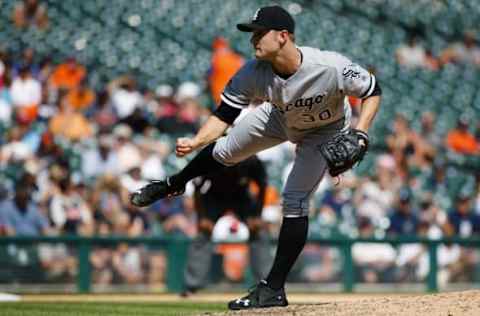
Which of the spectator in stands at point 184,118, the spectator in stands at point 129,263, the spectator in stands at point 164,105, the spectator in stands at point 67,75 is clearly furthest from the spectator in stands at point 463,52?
the spectator in stands at point 129,263

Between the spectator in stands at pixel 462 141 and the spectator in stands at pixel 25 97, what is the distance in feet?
17.1

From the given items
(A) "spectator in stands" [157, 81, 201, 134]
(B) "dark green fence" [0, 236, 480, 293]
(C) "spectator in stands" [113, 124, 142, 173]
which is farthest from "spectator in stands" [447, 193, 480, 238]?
(C) "spectator in stands" [113, 124, 142, 173]

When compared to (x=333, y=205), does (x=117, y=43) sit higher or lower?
higher

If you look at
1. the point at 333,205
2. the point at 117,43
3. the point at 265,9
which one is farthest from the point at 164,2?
the point at 265,9

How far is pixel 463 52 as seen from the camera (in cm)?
1570

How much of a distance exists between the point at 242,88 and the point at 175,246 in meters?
5.04

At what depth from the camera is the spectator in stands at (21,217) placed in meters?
11.1

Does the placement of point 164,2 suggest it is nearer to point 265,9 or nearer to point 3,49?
point 3,49

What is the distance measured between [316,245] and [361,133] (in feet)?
18.5

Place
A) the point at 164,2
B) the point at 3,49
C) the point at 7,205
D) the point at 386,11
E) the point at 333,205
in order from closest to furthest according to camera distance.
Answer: the point at 7,205 < the point at 333,205 < the point at 3,49 < the point at 164,2 < the point at 386,11

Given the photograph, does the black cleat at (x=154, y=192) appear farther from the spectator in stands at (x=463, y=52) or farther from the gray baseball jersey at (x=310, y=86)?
the spectator in stands at (x=463, y=52)

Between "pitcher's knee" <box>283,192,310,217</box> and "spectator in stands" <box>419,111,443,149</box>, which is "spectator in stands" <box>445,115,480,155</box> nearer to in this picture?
"spectator in stands" <box>419,111,443,149</box>

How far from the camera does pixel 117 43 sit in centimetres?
1420

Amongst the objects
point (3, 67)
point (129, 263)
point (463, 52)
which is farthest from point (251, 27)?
point (463, 52)
